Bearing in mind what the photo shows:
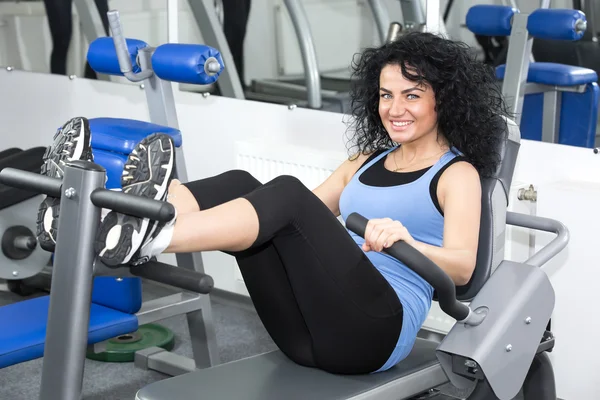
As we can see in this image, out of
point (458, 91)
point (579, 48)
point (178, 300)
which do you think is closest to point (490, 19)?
point (579, 48)

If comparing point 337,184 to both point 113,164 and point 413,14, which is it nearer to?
point 113,164

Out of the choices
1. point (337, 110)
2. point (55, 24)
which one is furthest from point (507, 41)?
point (55, 24)

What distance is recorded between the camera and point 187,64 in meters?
2.47

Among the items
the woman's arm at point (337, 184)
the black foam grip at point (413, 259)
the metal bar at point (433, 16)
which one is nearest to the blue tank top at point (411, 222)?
the woman's arm at point (337, 184)

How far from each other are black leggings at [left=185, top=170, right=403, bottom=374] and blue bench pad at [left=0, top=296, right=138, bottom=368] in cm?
50

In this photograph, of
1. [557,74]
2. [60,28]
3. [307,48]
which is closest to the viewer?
[557,74]

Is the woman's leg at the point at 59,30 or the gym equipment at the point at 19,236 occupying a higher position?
the woman's leg at the point at 59,30

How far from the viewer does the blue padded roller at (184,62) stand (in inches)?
97.2

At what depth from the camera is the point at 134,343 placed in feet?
10.7

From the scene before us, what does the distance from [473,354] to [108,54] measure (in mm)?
1460

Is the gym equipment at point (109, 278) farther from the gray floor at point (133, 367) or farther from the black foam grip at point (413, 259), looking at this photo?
the black foam grip at point (413, 259)

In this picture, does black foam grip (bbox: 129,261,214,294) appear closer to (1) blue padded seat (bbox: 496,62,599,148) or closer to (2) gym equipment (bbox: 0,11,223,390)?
(2) gym equipment (bbox: 0,11,223,390)

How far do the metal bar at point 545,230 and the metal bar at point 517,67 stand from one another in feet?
2.14

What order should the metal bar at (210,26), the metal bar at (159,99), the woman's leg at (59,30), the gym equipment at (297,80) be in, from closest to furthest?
the metal bar at (159,99) < the gym equipment at (297,80) < the metal bar at (210,26) < the woman's leg at (59,30)
